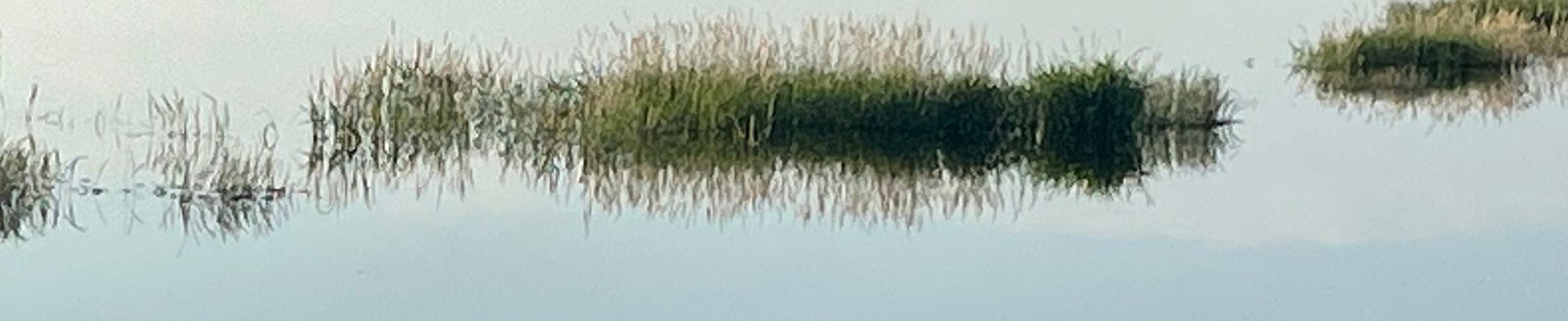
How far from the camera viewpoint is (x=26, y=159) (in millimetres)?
2502

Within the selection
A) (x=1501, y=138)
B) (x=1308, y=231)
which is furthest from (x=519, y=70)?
(x=1501, y=138)

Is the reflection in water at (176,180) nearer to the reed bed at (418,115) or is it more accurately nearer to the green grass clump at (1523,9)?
the reed bed at (418,115)

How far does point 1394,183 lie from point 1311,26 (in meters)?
0.21

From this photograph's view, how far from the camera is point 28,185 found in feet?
8.22

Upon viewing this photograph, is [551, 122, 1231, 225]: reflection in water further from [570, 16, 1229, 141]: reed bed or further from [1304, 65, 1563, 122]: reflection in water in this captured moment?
[1304, 65, 1563, 122]: reflection in water

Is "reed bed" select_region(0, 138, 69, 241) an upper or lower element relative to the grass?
lower

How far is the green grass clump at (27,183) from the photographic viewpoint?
97.5 inches

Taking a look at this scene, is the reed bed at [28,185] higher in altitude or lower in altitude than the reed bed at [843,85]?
lower

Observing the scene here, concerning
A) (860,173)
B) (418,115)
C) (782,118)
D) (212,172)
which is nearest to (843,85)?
(782,118)

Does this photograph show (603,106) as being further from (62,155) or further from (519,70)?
(62,155)

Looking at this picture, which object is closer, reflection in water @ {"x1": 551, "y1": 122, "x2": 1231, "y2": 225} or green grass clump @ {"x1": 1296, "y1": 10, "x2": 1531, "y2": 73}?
reflection in water @ {"x1": 551, "y1": 122, "x2": 1231, "y2": 225}

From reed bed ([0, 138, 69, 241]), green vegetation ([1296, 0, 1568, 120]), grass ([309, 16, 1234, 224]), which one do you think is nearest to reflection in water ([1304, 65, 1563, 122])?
green vegetation ([1296, 0, 1568, 120])

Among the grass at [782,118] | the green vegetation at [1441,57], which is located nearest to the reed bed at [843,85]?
the grass at [782,118]

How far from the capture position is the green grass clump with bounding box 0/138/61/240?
2477 millimetres
